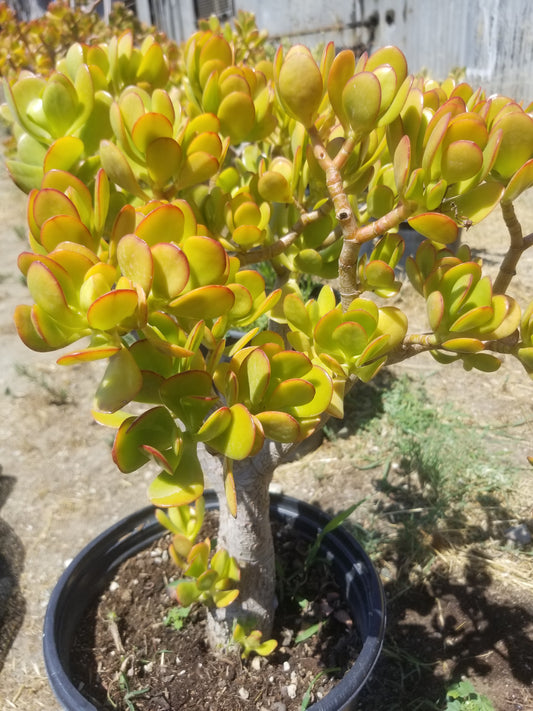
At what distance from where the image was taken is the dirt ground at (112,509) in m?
1.21

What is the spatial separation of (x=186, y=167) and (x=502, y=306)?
39cm

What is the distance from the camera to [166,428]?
1.83 feet

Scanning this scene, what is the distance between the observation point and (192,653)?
107 cm

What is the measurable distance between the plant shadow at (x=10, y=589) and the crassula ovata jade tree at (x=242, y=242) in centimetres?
103

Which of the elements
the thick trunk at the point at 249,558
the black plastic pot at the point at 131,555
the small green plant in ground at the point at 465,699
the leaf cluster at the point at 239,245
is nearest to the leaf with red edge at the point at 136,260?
the leaf cluster at the point at 239,245

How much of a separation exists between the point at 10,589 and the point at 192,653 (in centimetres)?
69

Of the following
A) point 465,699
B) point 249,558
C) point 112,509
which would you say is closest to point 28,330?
point 249,558

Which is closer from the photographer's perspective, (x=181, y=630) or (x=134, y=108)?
(x=134, y=108)

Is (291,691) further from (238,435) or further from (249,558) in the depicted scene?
(238,435)

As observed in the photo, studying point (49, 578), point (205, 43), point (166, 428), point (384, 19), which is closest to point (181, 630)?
point (49, 578)

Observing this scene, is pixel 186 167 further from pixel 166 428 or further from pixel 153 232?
pixel 166 428

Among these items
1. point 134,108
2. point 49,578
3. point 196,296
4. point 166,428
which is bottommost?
point 49,578

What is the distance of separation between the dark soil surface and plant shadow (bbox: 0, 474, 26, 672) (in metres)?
0.41

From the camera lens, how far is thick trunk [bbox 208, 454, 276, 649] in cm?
93
